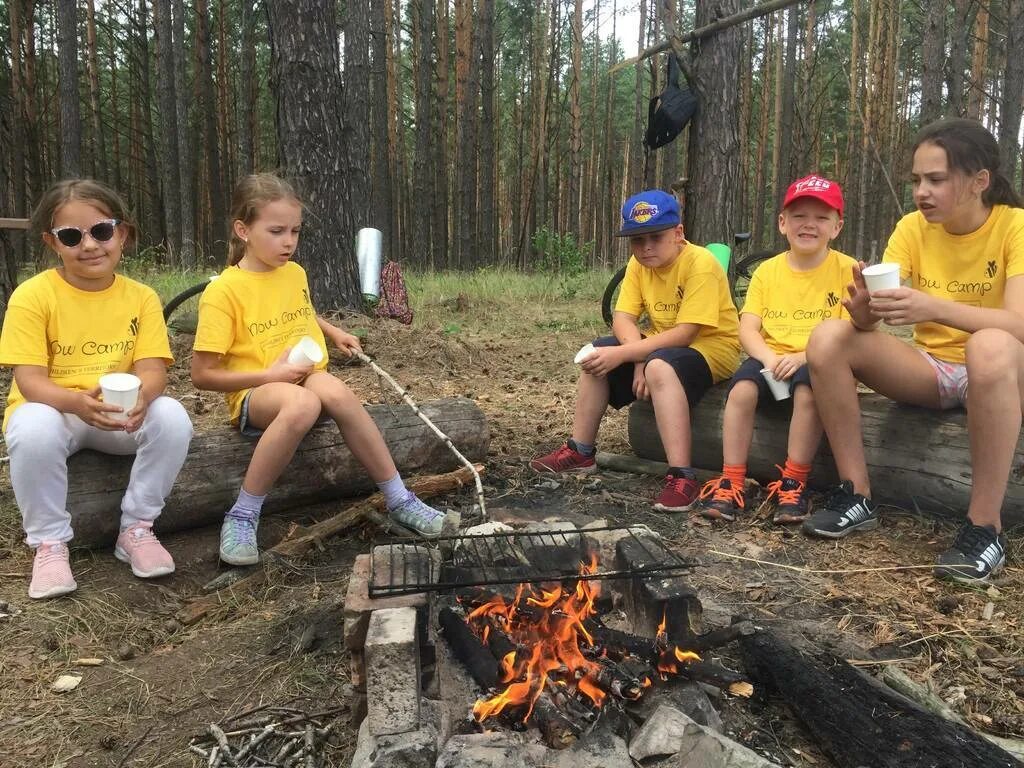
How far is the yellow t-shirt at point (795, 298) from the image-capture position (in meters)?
3.48

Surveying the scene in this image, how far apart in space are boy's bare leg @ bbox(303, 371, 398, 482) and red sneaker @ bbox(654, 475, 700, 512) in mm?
1245

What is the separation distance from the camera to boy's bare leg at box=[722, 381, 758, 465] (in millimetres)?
3396

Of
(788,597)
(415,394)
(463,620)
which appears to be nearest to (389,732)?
(463,620)

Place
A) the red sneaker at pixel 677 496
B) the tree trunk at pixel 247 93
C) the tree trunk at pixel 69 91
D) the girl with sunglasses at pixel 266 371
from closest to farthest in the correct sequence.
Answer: the girl with sunglasses at pixel 266 371
the red sneaker at pixel 677 496
the tree trunk at pixel 69 91
the tree trunk at pixel 247 93

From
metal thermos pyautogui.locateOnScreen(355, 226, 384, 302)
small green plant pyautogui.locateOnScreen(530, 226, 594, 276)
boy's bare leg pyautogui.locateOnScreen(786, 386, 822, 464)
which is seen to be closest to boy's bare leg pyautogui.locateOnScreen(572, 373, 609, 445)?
boy's bare leg pyautogui.locateOnScreen(786, 386, 822, 464)

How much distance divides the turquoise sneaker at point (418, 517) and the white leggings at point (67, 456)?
0.89 m

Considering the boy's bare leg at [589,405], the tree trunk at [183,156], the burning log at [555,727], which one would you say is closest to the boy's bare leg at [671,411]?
the boy's bare leg at [589,405]

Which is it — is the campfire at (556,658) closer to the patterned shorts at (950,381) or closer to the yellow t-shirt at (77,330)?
the patterned shorts at (950,381)

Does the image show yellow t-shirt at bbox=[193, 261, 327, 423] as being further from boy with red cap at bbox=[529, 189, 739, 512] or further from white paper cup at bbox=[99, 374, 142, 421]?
boy with red cap at bbox=[529, 189, 739, 512]

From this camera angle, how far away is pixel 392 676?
5.49 feet

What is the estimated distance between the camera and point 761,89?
23.8 metres

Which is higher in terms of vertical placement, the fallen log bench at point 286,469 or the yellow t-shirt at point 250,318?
the yellow t-shirt at point 250,318

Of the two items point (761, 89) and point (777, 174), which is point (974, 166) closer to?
point (777, 174)

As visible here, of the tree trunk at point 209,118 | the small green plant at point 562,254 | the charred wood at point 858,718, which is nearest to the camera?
the charred wood at point 858,718
